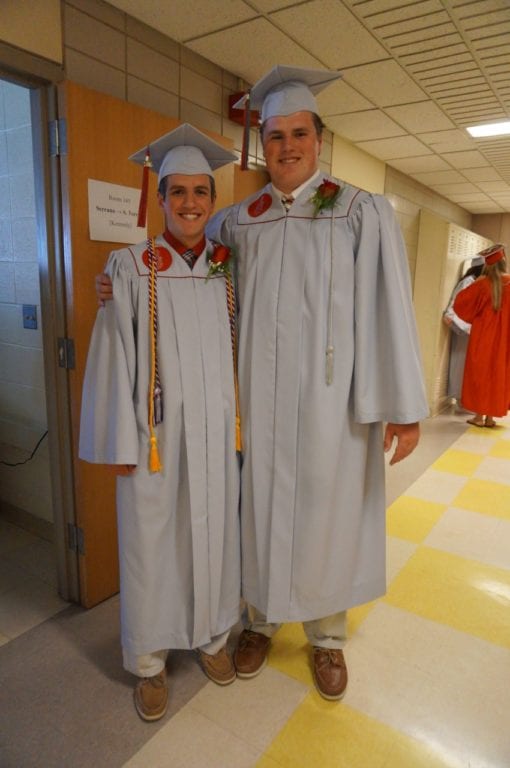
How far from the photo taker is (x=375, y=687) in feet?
5.93

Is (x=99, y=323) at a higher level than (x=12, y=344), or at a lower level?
higher

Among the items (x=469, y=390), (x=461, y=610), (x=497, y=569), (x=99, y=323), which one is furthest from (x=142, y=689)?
(x=469, y=390)

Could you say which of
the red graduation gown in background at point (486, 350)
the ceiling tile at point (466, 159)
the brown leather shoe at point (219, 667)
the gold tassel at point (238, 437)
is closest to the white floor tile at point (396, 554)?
the brown leather shoe at point (219, 667)

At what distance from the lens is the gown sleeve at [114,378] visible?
4.97 feet

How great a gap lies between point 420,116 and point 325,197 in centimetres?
Answer: 260

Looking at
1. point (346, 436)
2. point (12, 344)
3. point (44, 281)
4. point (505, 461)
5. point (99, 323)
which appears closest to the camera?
A: point (99, 323)

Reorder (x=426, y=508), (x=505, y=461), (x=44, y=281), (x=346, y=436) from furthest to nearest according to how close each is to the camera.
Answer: (x=505, y=461)
(x=426, y=508)
(x=44, y=281)
(x=346, y=436)

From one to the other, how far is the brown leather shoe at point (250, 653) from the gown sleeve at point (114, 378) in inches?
35.8

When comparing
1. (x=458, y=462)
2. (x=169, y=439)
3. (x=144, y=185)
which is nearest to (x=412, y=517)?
(x=458, y=462)

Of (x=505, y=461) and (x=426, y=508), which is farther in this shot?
(x=505, y=461)

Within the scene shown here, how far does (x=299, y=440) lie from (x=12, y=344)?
1959 millimetres

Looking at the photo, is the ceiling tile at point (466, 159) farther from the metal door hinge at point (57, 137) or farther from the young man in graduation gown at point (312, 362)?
the metal door hinge at point (57, 137)

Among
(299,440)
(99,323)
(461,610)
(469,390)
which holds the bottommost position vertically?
(461,610)

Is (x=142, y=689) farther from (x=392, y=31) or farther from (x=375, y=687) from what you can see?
(x=392, y=31)
